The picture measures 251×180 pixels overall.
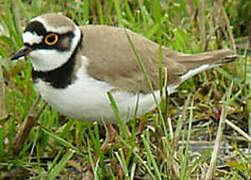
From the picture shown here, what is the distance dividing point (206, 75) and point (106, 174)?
1375mm

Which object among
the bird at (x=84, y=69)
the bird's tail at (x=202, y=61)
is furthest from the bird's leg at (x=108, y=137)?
the bird's tail at (x=202, y=61)

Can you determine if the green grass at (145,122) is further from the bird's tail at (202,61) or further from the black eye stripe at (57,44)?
the black eye stripe at (57,44)

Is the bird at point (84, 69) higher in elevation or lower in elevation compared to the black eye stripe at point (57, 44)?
lower

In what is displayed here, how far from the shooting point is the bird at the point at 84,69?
3.38m

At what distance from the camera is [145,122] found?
4.08 m

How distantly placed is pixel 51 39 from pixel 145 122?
969 millimetres

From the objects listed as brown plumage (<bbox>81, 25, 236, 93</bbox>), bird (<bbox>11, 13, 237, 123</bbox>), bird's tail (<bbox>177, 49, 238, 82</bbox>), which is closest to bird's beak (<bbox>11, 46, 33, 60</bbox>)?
bird (<bbox>11, 13, 237, 123</bbox>)

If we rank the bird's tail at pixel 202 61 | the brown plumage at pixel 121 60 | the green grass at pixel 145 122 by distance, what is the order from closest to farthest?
1. the green grass at pixel 145 122
2. the brown plumage at pixel 121 60
3. the bird's tail at pixel 202 61

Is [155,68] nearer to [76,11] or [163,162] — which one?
[163,162]

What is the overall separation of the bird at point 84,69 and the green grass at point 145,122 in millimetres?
146

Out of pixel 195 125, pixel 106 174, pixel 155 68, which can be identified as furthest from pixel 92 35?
pixel 195 125

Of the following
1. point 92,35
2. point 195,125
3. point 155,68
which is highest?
point 92,35

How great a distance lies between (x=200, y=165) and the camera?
11.0 feet

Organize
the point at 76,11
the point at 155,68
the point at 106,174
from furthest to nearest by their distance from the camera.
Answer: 1. the point at 76,11
2. the point at 155,68
3. the point at 106,174
